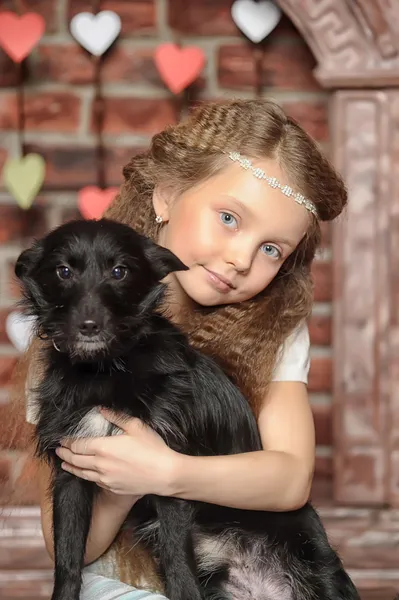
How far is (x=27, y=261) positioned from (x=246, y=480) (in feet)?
1.65

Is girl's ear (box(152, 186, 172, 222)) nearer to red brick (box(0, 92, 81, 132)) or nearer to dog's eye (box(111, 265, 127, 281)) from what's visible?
dog's eye (box(111, 265, 127, 281))

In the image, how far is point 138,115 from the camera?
2457 millimetres

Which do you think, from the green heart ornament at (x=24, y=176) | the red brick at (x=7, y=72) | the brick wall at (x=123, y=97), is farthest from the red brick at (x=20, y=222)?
the red brick at (x=7, y=72)

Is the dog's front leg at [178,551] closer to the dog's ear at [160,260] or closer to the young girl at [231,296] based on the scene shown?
the young girl at [231,296]

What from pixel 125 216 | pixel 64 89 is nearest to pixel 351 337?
pixel 125 216

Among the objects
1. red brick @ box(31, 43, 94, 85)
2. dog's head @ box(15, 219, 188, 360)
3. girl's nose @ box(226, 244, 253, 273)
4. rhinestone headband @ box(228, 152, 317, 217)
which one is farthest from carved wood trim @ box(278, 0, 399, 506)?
dog's head @ box(15, 219, 188, 360)

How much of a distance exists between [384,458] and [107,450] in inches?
44.7

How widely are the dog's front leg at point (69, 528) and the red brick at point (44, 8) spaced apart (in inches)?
55.1

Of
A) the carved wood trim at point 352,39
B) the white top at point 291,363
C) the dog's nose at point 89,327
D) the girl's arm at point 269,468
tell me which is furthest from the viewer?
the carved wood trim at point 352,39

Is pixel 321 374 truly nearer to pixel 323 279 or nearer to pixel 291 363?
pixel 323 279

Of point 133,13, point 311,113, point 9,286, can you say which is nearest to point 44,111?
point 133,13

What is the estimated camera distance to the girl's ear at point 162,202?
1.73 metres

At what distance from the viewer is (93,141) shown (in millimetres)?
2467

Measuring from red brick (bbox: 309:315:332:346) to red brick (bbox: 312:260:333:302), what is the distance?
5cm
